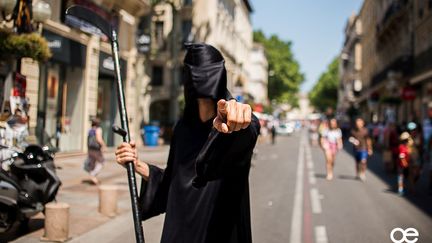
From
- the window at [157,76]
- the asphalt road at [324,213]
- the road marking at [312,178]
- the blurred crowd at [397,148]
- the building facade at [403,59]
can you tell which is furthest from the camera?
the window at [157,76]

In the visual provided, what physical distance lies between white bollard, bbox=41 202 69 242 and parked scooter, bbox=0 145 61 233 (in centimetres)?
35

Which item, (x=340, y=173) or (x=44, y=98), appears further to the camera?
(x=44, y=98)

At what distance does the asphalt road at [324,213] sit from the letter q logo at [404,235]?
0.05 meters

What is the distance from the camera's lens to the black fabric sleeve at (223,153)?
1677 mm

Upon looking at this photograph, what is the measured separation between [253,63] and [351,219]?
67473 millimetres

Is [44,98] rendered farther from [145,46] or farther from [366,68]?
[366,68]

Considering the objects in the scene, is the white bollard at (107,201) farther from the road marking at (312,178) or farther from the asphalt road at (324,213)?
the road marking at (312,178)

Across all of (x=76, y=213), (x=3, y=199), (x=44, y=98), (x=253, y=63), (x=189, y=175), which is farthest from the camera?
(x=253, y=63)

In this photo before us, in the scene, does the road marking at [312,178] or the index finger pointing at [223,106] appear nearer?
the index finger pointing at [223,106]

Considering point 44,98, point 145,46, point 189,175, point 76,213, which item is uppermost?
point 145,46

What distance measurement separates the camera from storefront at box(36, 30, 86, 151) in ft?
51.7

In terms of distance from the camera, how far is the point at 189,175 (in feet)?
7.18

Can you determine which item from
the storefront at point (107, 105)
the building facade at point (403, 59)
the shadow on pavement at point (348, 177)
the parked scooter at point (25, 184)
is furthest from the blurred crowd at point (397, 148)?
the storefront at point (107, 105)

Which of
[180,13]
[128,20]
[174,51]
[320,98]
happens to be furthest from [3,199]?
[320,98]
